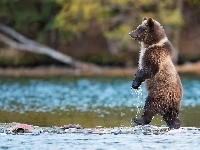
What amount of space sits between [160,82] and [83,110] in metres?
6.96

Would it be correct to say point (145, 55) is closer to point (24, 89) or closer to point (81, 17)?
point (24, 89)

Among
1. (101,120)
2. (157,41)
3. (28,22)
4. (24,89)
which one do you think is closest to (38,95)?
(24,89)

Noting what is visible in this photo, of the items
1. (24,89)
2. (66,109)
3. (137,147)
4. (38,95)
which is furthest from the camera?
(24,89)

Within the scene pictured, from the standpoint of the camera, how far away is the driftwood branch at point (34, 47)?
156 feet

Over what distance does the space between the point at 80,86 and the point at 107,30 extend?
1309 cm

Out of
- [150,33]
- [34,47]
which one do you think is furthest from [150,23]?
[34,47]

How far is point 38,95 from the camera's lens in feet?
99.9

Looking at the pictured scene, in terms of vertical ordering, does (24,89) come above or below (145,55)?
above

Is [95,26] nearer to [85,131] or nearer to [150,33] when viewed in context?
[150,33]

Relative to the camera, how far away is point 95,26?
2156 inches

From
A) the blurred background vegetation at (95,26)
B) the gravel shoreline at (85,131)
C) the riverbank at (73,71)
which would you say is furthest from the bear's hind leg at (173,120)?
the blurred background vegetation at (95,26)

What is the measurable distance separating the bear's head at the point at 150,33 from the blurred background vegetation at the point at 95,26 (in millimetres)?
29419

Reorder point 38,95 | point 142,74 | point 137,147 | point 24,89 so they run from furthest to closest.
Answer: point 24,89, point 38,95, point 142,74, point 137,147

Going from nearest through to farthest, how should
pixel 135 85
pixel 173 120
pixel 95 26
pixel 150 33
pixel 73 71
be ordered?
1. pixel 135 85
2. pixel 173 120
3. pixel 150 33
4. pixel 73 71
5. pixel 95 26
